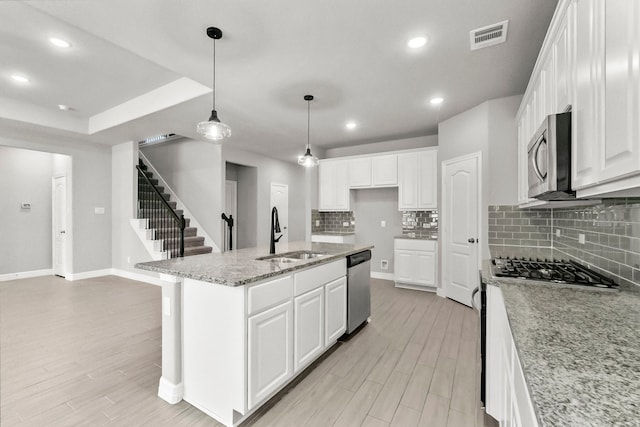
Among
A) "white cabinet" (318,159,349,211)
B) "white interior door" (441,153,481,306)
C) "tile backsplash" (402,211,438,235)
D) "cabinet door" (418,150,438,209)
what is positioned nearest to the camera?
"white interior door" (441,153,481,306)

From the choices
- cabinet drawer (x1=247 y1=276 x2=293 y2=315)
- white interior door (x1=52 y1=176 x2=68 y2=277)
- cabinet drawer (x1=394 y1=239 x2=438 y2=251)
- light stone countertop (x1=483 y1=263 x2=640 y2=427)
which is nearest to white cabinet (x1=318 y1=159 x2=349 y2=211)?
cabinet drawer (x1=394 y1=239 x2=438 y2=251)

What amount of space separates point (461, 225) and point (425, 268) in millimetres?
1040

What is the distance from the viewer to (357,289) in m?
3.21

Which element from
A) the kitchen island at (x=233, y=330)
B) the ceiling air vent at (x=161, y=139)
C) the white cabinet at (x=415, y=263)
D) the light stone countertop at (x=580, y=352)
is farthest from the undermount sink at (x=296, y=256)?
the ceiling air vent at (x=161, y=139)

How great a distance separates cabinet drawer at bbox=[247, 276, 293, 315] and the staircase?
386cm

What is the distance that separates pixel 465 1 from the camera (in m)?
1.94

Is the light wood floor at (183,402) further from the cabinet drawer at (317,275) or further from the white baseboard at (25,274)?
the white baseboard at (25,274)

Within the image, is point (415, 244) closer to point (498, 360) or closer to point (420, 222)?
point (420, 222)

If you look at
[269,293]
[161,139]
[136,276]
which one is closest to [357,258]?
[269,293]

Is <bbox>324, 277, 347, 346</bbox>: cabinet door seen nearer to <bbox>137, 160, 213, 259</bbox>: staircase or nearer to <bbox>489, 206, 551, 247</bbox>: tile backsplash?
<bbox>489, 206, 551, 247</bbox>: tile backsplash

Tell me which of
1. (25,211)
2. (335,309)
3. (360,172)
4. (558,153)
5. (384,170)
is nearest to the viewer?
(558,153)

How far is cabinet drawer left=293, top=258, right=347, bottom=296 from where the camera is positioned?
2.23 meters

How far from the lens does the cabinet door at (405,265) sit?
488 centimetres

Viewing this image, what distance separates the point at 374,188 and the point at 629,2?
4805 mm
